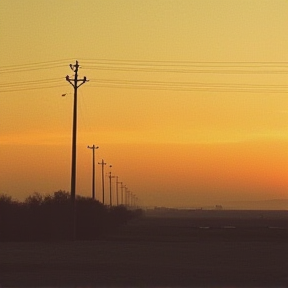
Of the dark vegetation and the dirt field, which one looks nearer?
the dirt field

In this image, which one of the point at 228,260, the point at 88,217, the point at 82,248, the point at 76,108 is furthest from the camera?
the point at 88,217

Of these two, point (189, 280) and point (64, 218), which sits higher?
point (64, 218)

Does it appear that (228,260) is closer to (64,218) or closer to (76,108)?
(76,108)

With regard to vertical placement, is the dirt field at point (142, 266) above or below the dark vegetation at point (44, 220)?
below

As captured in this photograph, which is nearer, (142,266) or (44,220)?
(142,266)

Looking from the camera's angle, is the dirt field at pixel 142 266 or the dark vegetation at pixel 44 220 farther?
the dark vegetation at pixel 44 220

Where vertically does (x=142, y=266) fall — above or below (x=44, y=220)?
below

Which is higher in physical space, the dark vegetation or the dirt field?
the dark vegetation

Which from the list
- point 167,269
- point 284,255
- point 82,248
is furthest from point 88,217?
point 167,269

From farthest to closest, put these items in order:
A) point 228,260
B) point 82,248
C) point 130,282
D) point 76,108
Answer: point 76,108 → point 82,248 → point 228,260 → point 130,282

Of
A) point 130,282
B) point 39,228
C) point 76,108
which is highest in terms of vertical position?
point 76,108

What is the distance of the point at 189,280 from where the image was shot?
29.8 metres

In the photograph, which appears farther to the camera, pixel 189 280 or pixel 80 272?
pixel 80 272

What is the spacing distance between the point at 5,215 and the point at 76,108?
505 inches
